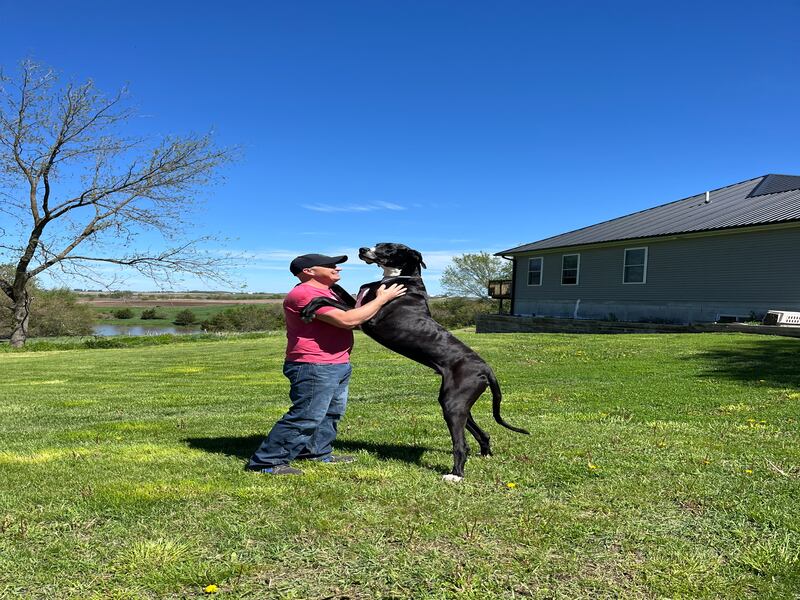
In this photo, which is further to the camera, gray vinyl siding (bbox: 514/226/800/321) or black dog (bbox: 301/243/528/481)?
gray vinyl siding (bbox: 514/226/800/321)

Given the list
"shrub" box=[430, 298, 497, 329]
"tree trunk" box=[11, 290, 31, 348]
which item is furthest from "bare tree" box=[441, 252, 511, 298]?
"tree trunk" box=[11, 290, 31, 348]

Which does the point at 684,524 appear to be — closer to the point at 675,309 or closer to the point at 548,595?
the point at 548,595

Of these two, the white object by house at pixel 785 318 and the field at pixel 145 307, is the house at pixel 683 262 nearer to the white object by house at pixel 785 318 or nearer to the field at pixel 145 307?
the white object by house at pixel 785 318

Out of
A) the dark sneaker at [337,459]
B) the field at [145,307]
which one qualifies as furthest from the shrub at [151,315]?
the dark sneaker at [337,459]

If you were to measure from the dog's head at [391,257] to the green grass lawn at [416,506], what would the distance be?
151 centimetres

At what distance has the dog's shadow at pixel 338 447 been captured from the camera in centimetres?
506

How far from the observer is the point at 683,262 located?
2081cm

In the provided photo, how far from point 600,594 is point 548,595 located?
0.24 m

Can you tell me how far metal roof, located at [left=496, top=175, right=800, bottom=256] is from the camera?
1888 centimetres

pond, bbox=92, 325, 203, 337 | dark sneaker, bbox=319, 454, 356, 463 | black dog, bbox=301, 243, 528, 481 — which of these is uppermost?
black dog, bbox=301, 243, 528, 481

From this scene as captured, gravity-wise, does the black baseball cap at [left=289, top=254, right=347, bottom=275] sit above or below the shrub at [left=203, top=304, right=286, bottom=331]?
above

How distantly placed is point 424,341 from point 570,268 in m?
23.2

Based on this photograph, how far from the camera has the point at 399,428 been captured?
6.24m

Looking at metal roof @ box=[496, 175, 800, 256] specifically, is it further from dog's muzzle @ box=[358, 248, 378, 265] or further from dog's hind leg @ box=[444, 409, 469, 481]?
dog's muzzle @ box=[358, 248, 378, 265]
